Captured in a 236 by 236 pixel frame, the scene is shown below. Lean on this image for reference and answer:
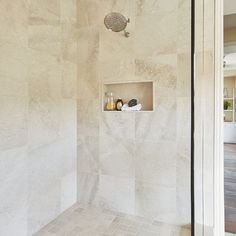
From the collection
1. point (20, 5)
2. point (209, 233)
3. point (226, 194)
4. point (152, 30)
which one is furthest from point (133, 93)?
point (226, 194)

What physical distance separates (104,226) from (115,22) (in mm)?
1754

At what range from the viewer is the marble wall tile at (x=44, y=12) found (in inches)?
61.1

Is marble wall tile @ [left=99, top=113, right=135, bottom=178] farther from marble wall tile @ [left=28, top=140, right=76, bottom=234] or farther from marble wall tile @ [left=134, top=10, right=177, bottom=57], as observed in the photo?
marble wall tile @ [left=134, top=10, right=177, bottom=57]

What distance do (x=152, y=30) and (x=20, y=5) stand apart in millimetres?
1060

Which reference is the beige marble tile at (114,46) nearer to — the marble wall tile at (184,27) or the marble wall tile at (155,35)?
the marble wall tile at (155,35)

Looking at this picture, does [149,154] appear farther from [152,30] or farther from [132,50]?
[152,30]

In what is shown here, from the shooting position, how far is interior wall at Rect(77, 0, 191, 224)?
168 centimetres

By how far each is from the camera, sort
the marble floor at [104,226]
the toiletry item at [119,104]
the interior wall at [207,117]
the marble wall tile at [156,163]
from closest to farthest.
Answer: the interior wall at [207,117]
the marble floor at [104,226]
the marble wall tile at [156,163]
the toiletry item at [119,104]

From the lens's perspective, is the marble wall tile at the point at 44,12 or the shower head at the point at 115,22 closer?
the marble wall tile at the point at 44,12

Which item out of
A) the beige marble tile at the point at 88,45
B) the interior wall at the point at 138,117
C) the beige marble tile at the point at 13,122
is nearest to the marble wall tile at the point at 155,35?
the interior wall at the point at 138,117

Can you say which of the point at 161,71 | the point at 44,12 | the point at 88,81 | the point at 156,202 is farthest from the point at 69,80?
the point at 156,202

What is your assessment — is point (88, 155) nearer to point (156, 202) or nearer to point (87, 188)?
point (87, 188)

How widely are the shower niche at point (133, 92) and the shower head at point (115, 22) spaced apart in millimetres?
487

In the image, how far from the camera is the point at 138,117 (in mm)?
1827
